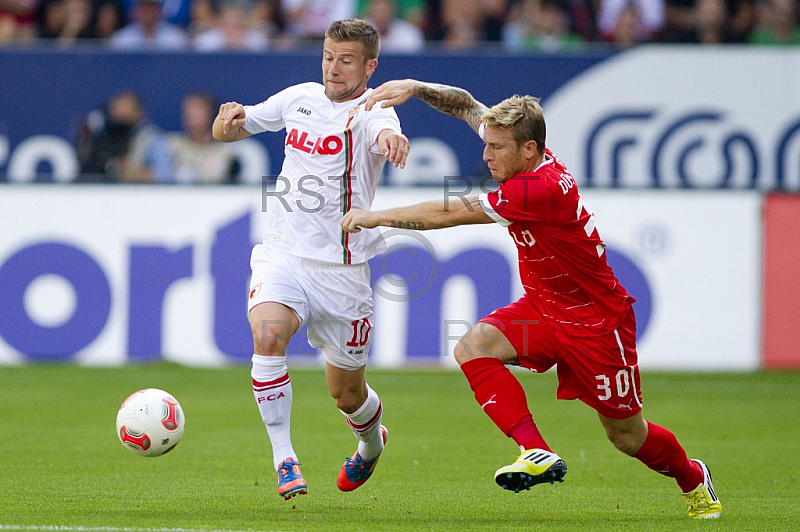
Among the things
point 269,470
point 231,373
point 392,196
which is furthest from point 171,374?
point 269,470

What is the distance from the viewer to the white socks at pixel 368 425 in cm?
673

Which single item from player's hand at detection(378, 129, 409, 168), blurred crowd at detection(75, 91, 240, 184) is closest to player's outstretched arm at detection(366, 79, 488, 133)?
player's hand at detection(378, 129, 409, 168)

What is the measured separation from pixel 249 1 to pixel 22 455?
912 centimetres

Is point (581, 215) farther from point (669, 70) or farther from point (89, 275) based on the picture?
point (669, 70)

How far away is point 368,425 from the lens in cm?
679

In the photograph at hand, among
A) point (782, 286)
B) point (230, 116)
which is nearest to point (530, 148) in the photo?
point (230, 116)

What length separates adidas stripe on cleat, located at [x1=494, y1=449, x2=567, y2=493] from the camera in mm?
5184

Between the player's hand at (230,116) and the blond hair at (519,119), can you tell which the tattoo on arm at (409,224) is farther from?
the player's hand at (230,116)

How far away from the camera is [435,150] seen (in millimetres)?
14289

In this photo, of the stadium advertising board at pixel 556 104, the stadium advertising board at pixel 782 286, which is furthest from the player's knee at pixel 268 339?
the stadium advertising board at pixel 556 104

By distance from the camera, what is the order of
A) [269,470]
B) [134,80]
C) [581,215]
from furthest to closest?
[134,80]
[269,470]
[581,215]

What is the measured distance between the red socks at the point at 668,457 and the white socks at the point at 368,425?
1545mm

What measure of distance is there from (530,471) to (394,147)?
169 centimetres

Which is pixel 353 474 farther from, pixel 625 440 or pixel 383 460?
pixel 625 440
